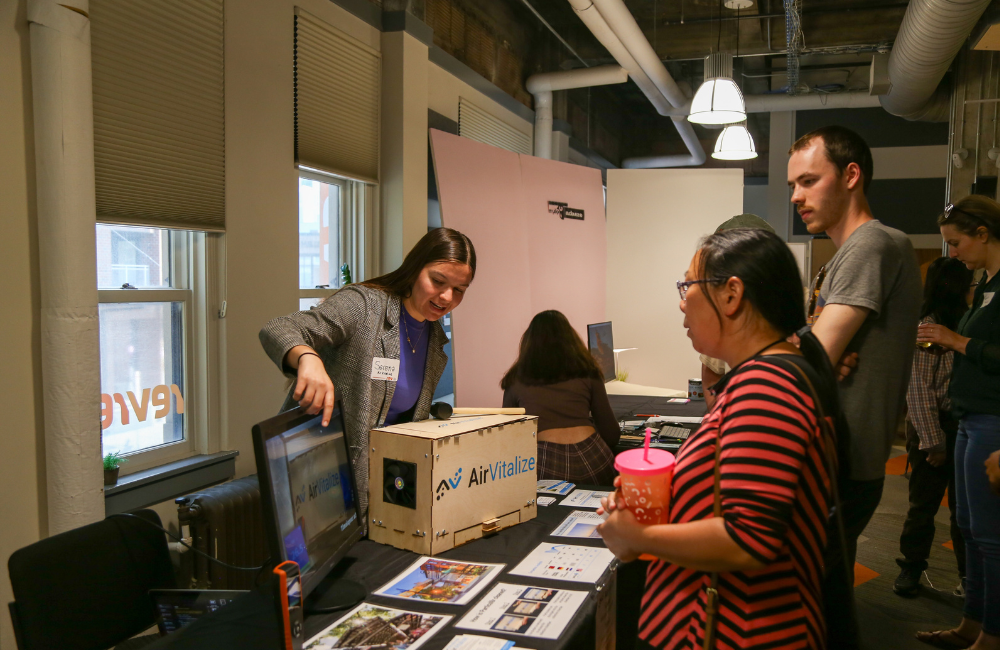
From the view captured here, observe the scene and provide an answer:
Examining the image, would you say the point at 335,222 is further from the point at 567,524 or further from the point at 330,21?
the point at 567,524

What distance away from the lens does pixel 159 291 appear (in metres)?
2.92

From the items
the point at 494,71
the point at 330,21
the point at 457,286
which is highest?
the point at 494,71

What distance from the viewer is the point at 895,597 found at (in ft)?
10.7

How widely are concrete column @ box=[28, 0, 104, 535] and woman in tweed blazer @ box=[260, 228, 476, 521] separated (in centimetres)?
100

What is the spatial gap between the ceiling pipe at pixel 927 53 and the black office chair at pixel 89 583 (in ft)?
15.5

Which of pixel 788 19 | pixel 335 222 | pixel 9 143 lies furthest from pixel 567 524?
pixel 788 19

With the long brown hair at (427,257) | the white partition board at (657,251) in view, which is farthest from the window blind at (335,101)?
the white partition board at (657,251)

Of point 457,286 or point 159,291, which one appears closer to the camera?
point 457,286

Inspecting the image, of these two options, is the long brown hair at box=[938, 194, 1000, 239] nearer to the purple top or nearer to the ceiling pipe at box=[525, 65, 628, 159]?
the purple top

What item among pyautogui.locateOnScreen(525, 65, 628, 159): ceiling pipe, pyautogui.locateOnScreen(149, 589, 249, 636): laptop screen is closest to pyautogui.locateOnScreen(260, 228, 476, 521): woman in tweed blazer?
pyautogui.locateOnScreen(149, 589, 249, 636): laptop screen

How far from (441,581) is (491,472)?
0.34 meters

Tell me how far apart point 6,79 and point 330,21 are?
1984mm

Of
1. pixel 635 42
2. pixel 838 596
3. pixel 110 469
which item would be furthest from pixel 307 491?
pixel 635 42

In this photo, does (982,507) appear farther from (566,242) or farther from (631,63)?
(631,63)
